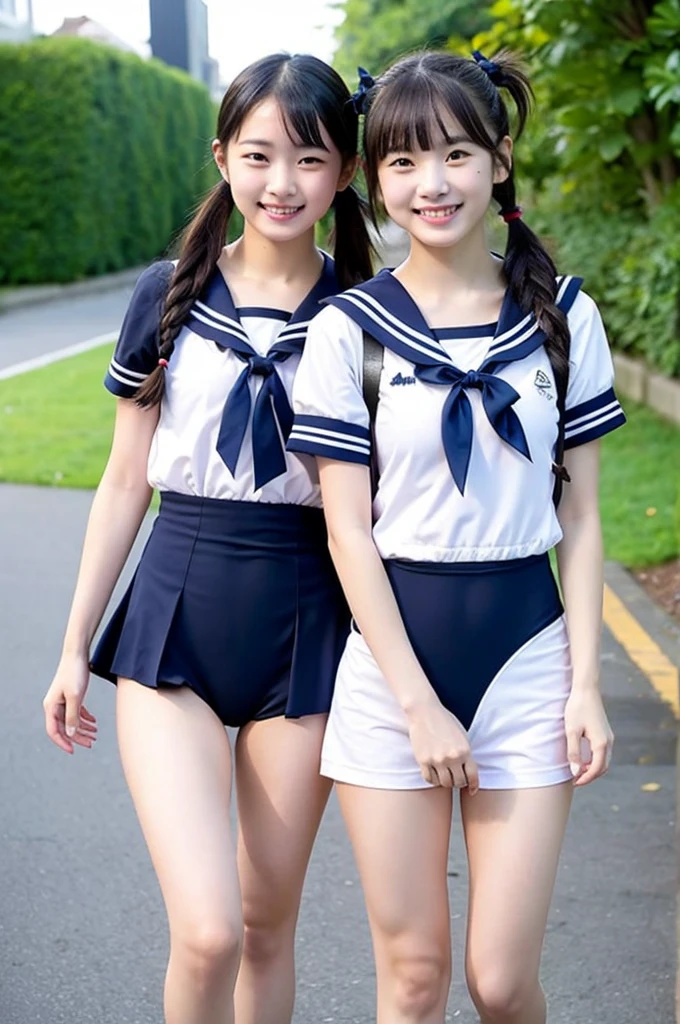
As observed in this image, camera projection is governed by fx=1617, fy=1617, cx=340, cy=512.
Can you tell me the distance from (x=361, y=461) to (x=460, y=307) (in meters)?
0.33

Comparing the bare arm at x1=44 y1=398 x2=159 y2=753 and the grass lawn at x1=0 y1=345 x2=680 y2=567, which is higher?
the bare arm at x1=44 y1=398 x2=159 y2=753

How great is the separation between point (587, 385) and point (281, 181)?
631mm

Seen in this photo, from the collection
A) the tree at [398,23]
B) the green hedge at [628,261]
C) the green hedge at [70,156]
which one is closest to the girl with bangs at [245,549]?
the green hedge at [628,261]

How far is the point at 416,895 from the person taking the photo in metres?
2.57

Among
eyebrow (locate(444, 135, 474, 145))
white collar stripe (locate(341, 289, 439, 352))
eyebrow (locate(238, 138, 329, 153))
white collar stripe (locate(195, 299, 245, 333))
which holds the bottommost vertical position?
white collar stripe (locate(195, 299, 245, 333))

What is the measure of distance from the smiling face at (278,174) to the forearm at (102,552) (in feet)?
1.76

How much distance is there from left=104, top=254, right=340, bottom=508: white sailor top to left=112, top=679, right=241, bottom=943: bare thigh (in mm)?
375

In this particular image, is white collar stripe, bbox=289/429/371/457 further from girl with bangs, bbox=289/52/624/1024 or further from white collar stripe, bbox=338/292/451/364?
white collar stripe, bbox=338/292/451/364

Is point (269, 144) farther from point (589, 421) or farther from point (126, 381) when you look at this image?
point (589, 421)

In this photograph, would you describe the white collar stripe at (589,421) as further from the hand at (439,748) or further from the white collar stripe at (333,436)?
the hand at (439,748)

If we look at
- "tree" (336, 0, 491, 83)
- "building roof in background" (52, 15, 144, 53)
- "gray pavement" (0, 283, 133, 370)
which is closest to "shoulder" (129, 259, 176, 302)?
"gray pavement" (0, 283, 133, 370)

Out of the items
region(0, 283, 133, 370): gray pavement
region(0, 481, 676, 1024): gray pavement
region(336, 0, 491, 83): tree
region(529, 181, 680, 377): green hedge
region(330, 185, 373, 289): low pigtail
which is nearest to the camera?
region(330, 185, 373, 289): low pigtail

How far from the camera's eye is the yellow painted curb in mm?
5881

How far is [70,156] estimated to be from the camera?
82.0ft
